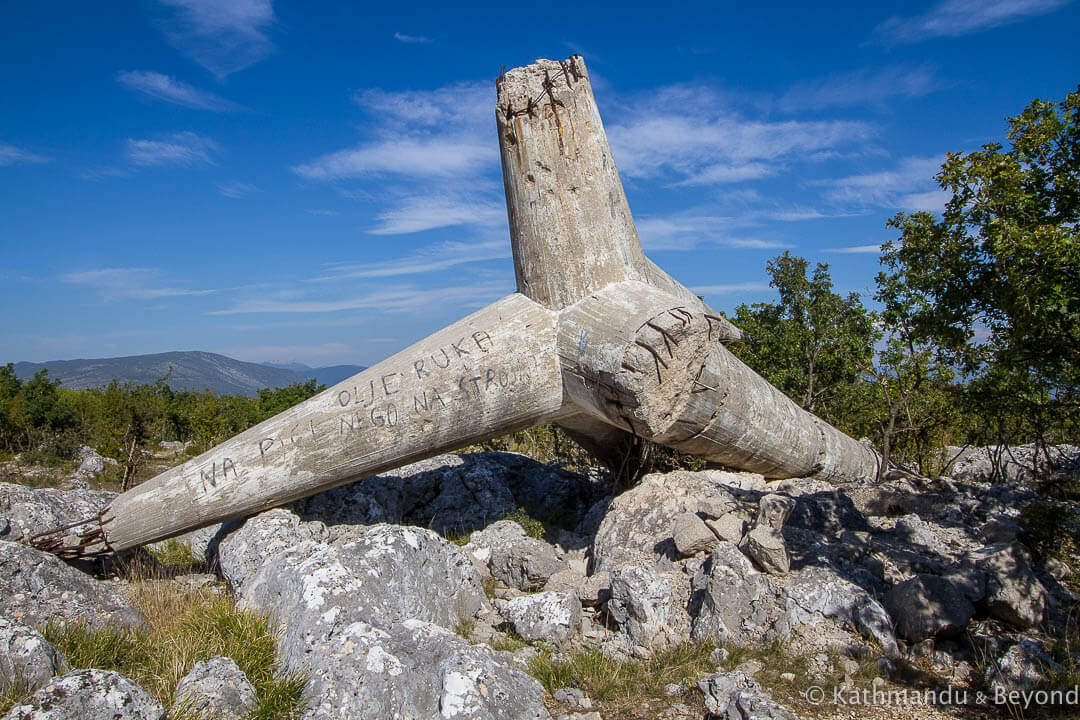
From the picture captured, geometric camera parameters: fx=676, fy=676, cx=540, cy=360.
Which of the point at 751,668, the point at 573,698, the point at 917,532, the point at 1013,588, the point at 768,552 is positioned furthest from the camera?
the point at 917,532

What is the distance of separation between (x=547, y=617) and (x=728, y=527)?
2000mm

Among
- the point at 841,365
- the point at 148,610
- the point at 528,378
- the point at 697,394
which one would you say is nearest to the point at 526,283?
the point at 528,378

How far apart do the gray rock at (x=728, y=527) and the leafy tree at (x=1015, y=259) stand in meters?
2.35

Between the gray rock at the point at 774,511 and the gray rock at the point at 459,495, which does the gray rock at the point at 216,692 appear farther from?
the gray rock at the point at 774,511

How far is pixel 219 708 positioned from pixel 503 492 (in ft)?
15.7

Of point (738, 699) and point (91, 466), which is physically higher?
point (91, 466)

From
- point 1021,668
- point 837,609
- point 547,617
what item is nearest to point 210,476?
point 547,617

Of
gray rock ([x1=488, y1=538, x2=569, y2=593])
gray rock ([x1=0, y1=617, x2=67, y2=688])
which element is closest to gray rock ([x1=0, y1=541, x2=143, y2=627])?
gray rock ([x1=0, y1=617, x2=67, y2=688])

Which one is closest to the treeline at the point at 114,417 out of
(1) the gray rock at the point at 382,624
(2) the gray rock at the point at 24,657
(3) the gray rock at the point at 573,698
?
(1) the gray rock at the point at 382,624

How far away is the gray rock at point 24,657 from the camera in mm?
3859

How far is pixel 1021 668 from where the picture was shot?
3947 millimetres

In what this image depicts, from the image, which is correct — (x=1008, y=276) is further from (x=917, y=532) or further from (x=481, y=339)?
(x=481, y=339)

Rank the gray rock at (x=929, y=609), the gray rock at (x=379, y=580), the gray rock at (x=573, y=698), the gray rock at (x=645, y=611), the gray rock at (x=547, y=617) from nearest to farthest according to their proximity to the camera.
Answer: the gray rock at (x=573, y=698) → the gray rock at (x=929, y=609) → the gray rock at (x=379, y=580) → the gray rock at (x=645, y=611) → the gray rock at (x=547, y=617)

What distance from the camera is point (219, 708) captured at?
356 cm
